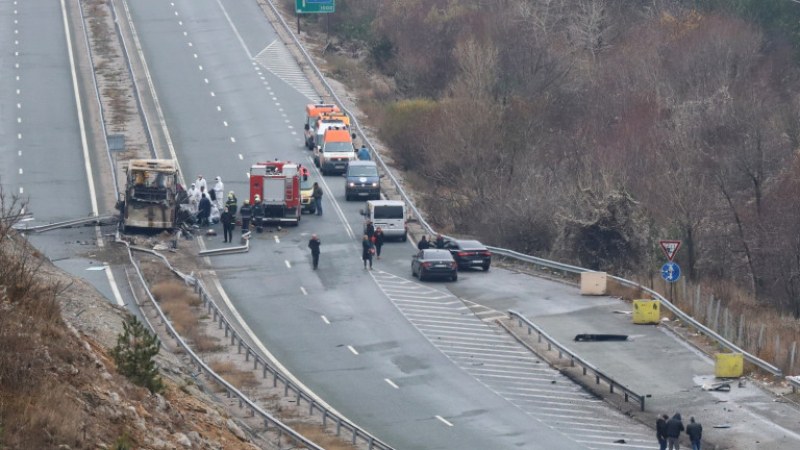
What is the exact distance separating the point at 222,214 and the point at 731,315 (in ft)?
61.6

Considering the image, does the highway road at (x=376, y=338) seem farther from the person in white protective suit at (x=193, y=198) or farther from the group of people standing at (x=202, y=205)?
the person in white protective suit at (x=193, y=198)

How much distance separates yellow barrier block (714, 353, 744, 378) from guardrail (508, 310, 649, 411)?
268 cm

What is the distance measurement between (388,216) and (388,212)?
9.3 inches

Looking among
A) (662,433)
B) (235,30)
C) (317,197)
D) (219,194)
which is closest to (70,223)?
(219,194)

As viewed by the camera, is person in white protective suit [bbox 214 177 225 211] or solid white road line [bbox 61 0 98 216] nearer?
person in white protective suit [bbox 214 177 225 211]

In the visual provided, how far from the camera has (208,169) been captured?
69.8 meters

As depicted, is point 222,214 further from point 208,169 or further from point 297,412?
point 297,412

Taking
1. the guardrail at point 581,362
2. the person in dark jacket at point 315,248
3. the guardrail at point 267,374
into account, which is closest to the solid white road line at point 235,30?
the person in dark jacket at point 315,248

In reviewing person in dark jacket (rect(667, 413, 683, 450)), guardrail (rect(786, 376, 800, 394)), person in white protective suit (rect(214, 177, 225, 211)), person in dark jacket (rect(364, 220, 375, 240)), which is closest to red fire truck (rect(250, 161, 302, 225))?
person in white protective suit (rect(214, 177, 225, 211))

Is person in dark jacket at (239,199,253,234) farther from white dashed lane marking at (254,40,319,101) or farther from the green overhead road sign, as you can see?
the green overhead road sign

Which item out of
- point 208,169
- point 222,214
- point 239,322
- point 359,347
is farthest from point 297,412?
point 208,169

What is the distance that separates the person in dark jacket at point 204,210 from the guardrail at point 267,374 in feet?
21.3

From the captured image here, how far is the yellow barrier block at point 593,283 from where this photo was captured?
165ft

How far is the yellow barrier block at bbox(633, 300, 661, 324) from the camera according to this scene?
4600 centimetres
